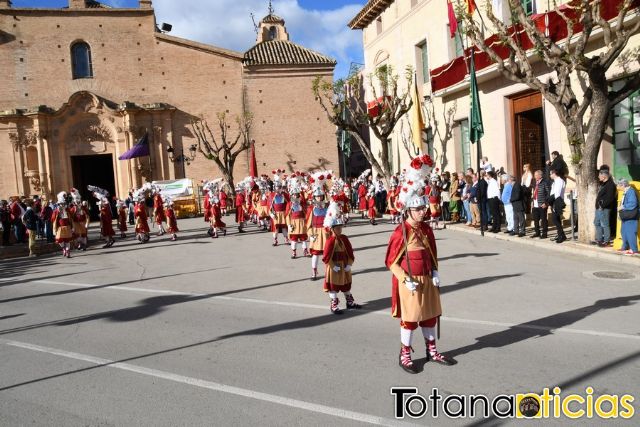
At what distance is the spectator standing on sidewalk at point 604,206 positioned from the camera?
1095 cm

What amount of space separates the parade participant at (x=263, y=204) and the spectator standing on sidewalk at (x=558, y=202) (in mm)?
10196

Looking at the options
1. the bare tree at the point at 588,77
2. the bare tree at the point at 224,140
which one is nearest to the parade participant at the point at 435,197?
the bare tree at the point at 588,77

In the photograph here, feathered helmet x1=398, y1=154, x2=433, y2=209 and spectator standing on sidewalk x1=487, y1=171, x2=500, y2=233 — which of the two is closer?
feathered helmet x1=398, y1=154, x2=433, y2=209

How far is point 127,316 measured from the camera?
832 centimetres

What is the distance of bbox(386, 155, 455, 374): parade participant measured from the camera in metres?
5.40

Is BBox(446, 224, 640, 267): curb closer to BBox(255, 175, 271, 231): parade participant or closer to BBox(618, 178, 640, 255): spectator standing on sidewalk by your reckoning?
BBox(618, 178, 640, 255): spectator standing on sidewalk

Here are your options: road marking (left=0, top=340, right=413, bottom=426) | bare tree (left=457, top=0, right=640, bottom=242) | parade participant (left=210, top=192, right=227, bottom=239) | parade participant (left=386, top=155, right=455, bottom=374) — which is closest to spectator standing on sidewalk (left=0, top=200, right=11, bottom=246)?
parade participant (left=210, top=192, right=227, bottom=239)

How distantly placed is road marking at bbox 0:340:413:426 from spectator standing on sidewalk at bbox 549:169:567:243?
9.74 meters

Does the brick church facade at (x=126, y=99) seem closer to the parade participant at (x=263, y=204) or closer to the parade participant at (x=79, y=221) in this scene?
the parade participant at (x=263, y=204)

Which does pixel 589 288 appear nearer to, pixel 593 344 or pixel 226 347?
pixel 593 344

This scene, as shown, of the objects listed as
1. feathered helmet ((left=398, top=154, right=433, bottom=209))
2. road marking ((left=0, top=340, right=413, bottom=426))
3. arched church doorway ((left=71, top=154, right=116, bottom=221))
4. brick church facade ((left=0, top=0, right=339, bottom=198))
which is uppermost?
brick church facade ((left=0, top=0, right=339, bottom=198))

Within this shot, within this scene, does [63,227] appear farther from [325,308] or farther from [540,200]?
[540,200]

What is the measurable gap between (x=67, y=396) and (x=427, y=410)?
3.51m

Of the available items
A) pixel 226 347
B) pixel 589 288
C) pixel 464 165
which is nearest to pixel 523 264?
pixel 589 288
